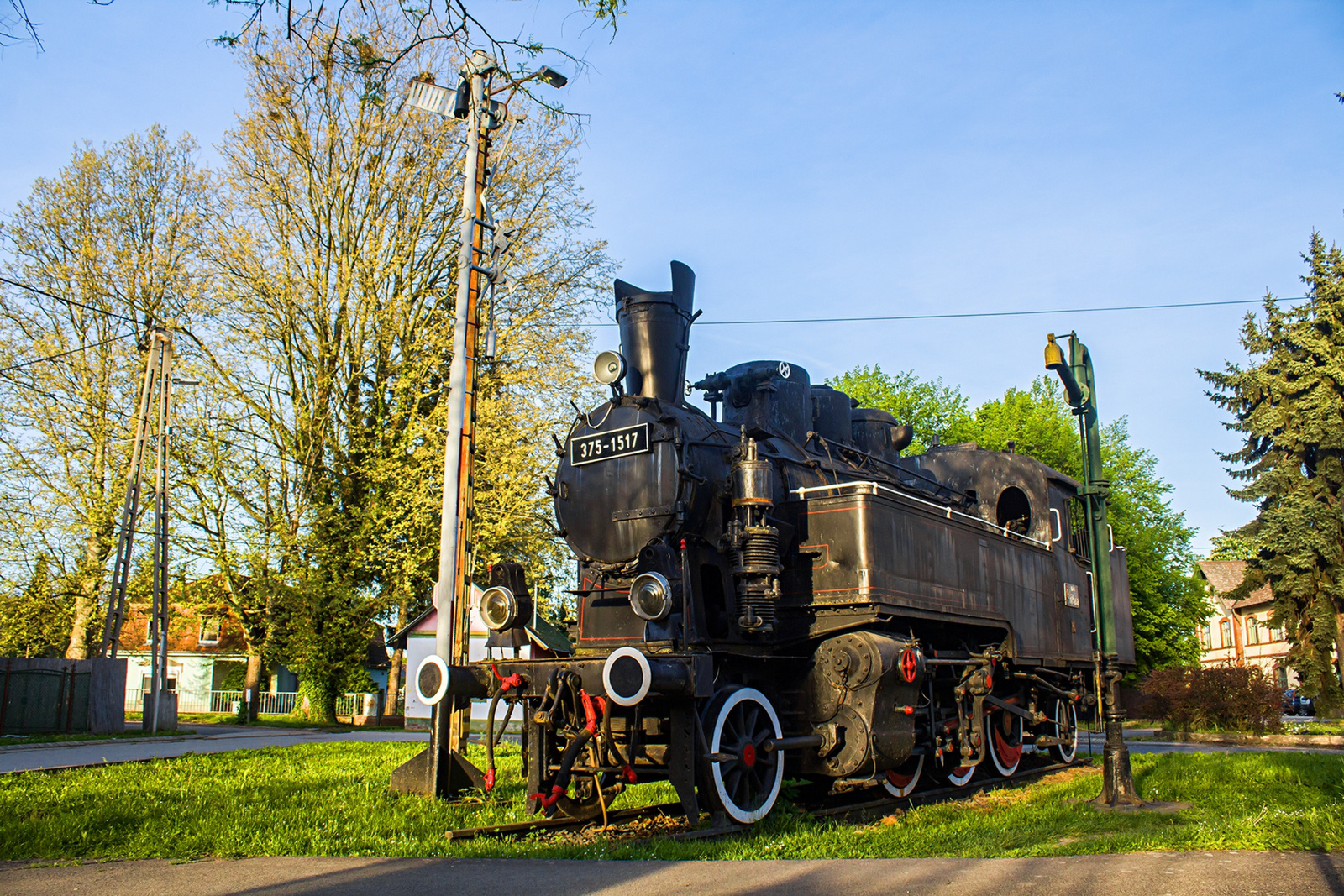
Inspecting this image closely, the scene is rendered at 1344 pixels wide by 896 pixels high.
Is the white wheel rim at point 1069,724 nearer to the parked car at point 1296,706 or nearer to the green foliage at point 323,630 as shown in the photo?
the green foliage at point 323,630

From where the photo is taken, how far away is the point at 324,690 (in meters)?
21.5

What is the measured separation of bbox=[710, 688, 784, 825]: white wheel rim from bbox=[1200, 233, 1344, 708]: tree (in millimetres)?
23103

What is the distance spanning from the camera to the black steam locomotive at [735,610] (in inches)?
275

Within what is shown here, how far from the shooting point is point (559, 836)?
6590 mm

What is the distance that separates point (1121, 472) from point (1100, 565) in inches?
976

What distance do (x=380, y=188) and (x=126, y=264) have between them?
5.85 meters

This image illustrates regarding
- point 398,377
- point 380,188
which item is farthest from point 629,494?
point 380,188

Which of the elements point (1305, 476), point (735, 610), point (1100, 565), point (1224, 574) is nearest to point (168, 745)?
point (735, 610)

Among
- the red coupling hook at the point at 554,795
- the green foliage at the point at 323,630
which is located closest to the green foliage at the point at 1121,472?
the green foliage at the point at 323,630

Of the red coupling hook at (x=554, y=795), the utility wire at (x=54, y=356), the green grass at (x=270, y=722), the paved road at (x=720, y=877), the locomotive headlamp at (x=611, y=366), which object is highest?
the utility wire at (x=54, y=356)

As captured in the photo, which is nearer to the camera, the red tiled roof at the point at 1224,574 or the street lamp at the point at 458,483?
the street lamp at the point at 458,483

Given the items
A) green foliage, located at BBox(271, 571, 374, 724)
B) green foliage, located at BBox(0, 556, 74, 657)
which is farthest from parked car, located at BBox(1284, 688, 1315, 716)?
green foliage, located at BBox(0, 556, 74, 657)

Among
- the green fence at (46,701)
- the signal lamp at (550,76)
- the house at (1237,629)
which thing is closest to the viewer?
the signal lamp at (550,76)

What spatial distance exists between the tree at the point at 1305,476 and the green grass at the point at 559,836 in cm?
1695
